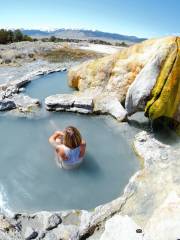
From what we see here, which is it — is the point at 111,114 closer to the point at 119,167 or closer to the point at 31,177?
the point at 119,167

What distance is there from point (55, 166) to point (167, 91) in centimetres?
428

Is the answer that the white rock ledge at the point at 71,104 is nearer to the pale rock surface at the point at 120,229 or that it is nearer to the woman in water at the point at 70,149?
the woman in water at the point at 70,149

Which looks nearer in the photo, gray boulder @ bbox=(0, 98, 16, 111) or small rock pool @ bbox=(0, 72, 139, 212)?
small rock pool @ bbox=(0, 72, 139, 212)

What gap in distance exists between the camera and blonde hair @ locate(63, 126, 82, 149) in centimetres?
743

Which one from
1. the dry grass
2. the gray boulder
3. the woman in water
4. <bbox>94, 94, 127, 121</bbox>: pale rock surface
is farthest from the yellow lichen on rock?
the dry grass


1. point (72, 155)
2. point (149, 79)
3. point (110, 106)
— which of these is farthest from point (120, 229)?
point (110, 106)

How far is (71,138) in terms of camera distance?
24.3 ft

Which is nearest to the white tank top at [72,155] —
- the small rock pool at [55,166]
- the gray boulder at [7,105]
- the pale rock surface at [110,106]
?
the small rock pool at [55,166]

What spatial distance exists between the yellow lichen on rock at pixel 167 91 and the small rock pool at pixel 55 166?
1.04 meters

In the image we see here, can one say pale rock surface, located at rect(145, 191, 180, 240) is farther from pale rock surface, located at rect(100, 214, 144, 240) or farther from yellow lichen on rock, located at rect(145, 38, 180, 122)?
yellow lichen on rock, located at rect(145, 38, 180, 122)

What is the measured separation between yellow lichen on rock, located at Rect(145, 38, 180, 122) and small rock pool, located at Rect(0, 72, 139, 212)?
1043 millimetres

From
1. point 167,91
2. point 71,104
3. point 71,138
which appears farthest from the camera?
point 71,104

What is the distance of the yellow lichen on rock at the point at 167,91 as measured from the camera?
385 inches

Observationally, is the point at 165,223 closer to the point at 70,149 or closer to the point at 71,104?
the point at 70,149
